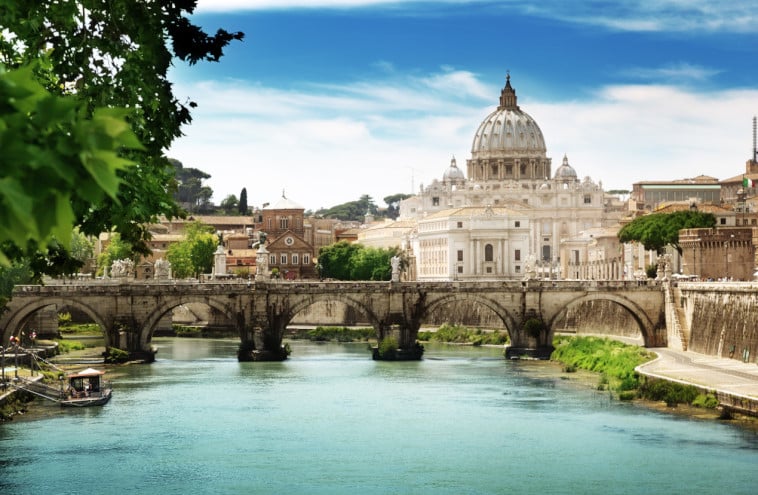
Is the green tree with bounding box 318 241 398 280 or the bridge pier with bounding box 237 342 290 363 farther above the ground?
the green tree with bounding box 318 241 398 280

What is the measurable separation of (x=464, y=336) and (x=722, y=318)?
101 ft

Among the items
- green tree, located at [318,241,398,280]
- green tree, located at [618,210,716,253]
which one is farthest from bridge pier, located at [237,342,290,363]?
green tree, located at [318,241,398,280]

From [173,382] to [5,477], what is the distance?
22.9 meters

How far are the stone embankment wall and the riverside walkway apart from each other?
546 mm

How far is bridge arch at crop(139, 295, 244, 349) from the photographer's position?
68.4 metres

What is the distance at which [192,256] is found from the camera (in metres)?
112

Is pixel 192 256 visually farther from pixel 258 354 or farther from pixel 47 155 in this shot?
pixel 47 155

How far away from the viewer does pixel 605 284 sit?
7019cm

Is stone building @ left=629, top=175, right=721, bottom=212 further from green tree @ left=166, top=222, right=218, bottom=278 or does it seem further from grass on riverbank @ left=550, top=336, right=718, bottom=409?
grass on riverbank @ left=550, top=336, right=718, bottom=409

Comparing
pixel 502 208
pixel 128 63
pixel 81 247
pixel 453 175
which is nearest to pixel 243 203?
pixel 453 175

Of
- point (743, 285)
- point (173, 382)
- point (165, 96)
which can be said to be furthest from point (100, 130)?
point (743, 285)

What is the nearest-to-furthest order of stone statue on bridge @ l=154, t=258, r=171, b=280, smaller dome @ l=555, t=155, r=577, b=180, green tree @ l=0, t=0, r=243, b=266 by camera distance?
green tree @ l=0, t=0, r=243, b=266 < stone statue on bridge @ l=154, t=258, r=171, b=280 < smaller dome @ l=555, t=155, r=577, b=180

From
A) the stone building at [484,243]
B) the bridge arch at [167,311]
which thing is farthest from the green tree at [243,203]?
the bridge arch at [167,311]

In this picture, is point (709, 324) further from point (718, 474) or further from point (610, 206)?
point (610, 206)
